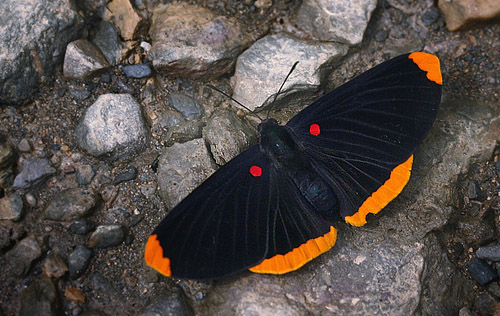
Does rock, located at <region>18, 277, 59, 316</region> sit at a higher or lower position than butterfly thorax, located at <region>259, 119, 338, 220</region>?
lower

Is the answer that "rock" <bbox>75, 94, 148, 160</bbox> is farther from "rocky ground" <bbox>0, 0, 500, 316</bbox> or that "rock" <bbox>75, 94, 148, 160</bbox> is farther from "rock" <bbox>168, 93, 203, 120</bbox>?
"rock" <bbox>168, 93, 203, 120</bbox>

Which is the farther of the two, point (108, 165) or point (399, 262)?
point (108, 165)

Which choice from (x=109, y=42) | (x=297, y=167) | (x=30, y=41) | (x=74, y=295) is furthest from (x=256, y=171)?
(x=30, y=41)

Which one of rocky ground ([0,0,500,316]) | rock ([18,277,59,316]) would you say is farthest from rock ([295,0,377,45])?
rock ([18,277,59,316])

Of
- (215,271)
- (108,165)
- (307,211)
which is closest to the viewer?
(215,271)

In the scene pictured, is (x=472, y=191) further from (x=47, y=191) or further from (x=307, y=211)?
Answer: (x=47, y=191)

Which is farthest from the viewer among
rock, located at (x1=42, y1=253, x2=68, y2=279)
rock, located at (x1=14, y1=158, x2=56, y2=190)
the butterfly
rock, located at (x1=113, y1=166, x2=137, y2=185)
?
rock, located at (x1=113, y1=166, x2=137, y2=185)

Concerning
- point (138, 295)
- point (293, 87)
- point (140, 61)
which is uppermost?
point (140, 61)

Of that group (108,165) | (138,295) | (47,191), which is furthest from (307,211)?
(47,191)
